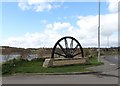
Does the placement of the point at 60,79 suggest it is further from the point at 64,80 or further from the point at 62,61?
the point at 62,61

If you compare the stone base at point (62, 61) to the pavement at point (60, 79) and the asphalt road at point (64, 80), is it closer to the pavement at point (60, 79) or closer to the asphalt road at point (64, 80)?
the pavement at point (60, 79)

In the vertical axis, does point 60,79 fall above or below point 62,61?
below

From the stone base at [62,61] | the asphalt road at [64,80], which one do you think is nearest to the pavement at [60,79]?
the asphalt road at [64,80]

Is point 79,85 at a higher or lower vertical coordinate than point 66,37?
lower

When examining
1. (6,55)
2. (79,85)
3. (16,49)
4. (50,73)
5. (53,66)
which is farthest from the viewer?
(16,49)

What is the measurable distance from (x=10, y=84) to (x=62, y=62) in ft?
39.8

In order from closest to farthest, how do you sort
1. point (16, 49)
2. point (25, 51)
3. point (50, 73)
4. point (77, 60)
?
1. point (50, 73)
2. point (77, 60)
3. point (25, 51)
4. point (16, 49)

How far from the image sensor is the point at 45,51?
145ft

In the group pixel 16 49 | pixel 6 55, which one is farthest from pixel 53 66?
pixel 16 49

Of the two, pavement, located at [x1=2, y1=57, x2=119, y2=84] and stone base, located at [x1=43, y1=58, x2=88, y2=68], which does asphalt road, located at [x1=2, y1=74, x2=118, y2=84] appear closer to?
pavement, located at [x1=2, y1=57, x2=119, y2=84]

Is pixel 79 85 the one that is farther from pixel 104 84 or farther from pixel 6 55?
pixel 6 55

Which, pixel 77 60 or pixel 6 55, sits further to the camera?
pixel 6 55

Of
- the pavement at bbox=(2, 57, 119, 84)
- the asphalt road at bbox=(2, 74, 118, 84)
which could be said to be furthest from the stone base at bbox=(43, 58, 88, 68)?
the asphalt road at bbox=(2, 74, 118, 84)

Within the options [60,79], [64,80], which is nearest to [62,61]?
[60,79]
